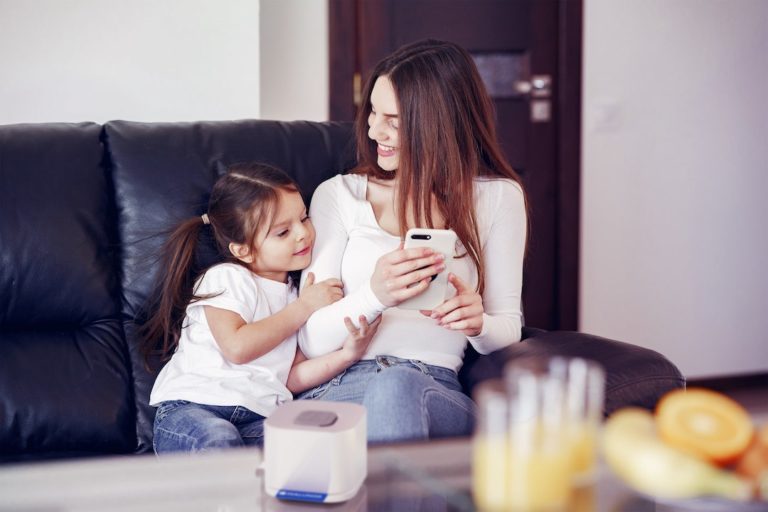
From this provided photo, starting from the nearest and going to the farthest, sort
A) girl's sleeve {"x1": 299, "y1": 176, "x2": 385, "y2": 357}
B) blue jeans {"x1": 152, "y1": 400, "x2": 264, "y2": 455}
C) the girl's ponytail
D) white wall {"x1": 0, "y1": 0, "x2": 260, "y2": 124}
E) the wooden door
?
1. blue jeans {"x1": 152, "y1": 400, "x2": 264, "y2": 455}
2. girl's sleeve {"x1": 299, "y1": 176, "x2": 385, "y2": 357}
3. the girl's ponytail
4. white wall {"x1": 0, "y1": 0, "x2": 260, "y2": 124}
5. the wooden door

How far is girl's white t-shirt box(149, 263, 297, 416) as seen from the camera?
162 centimetres

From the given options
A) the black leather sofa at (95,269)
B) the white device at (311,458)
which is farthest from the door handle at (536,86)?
the white device at (311,458)

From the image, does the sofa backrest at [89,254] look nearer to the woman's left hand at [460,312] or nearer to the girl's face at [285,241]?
the girl's face at [285,241]

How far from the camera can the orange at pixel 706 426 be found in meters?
0.90

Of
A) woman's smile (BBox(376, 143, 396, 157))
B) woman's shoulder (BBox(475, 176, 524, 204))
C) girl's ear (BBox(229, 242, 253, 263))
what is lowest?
girl's ear (BBox(229, 242, 253, 263))

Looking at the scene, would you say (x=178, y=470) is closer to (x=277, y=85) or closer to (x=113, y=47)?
(x=113, y=47)

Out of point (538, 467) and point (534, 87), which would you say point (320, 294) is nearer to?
point (538, 467)

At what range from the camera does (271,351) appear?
1.70m

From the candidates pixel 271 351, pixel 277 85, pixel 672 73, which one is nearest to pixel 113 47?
pixel 277 85

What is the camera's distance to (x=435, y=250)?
150 cm

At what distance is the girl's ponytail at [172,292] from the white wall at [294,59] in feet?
3.92

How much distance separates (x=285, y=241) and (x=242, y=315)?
17 cm

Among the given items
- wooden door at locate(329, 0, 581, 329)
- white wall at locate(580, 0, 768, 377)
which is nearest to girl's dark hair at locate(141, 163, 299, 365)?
wooden door at locate(329, 0, 581, 329)

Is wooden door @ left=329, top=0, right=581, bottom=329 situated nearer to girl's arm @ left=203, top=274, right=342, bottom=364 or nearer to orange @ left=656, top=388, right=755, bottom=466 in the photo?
girl's arm @ left=203, top=274, right=342, bottom=364
